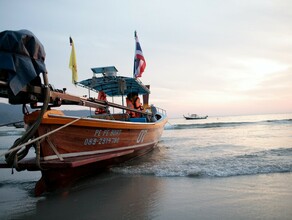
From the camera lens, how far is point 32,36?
3830 mm

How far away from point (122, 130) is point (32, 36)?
333cm

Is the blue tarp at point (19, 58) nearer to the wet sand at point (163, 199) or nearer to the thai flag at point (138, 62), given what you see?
the wet sand at point (163, 199)

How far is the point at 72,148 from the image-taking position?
5117mm

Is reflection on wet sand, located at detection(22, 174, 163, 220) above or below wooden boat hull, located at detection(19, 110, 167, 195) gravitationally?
below

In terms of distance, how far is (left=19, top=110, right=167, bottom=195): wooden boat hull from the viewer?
178 inches

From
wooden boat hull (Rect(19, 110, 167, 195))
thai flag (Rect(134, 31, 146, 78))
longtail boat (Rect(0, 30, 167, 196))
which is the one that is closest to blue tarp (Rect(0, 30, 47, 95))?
longtail boat (Rect(0, 30, 167, 196))

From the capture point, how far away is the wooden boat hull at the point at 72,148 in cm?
453

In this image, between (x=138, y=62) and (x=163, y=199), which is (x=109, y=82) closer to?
(x=138, y=62)

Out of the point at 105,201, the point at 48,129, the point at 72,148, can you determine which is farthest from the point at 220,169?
the point at 48,129

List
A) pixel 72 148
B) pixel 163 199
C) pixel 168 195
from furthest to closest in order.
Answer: pixel 72 148 → pixel 168 195 → pixel 163 199

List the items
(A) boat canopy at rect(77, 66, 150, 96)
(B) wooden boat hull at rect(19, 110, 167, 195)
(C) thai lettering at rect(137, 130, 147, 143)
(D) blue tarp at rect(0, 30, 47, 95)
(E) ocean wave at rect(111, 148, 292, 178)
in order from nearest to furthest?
(D) blue tarp at rect(0, 30, 47, 95) → (B) wooden boat hull at rect(19, 110, 167, 195) → (E) ocean wave at rect(111, 148, 292, 178) → (C) thai lettering at rect(137, 130, 147, 143) → (A) boat canopy at rect(77, 66, 150, 96)

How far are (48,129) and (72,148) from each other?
0.74 m

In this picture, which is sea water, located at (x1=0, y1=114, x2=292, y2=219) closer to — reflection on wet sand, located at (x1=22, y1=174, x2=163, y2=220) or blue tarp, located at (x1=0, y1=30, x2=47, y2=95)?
reflection on wet sand, located at (x1=22, y1=174, x2=163, y2=220)

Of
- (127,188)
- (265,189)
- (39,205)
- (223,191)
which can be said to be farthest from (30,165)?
(265,189)
